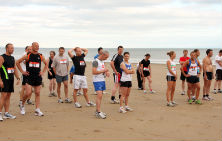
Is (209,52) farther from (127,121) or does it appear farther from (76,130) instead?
(76,130)

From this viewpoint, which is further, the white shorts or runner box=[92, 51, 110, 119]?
the white shorts

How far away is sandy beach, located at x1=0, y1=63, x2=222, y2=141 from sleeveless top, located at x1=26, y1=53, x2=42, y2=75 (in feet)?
4.23

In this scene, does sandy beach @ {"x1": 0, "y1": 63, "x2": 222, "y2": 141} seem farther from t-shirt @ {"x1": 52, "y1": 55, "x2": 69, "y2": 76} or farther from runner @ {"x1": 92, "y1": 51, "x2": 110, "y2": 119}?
t-shirt @ {"x1": 52, "y1": 55, "x2": 69, "y2": 76}

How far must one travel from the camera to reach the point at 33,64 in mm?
6652

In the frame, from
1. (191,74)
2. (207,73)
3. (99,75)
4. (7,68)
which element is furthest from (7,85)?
(207,73)

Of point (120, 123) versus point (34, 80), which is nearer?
point (120, 123)

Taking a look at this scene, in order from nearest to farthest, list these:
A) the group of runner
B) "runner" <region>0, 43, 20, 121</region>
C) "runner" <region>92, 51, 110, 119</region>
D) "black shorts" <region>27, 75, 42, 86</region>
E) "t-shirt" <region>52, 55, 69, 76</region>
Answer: "runner" <region>0, 43, 20, 121</region>
"runner" <region>92, 51, 110, 119</region>
"black shorts" <region>27, 75, 42, 86</region>
the group of runner
"t-shirt" <region>52, 55, 69, 76</region>

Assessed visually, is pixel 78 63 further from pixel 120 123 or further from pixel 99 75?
pixel 120 123

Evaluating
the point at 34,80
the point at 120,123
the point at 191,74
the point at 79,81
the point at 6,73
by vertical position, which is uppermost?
the point at 6,73

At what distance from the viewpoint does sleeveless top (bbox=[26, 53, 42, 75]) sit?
6.61 m

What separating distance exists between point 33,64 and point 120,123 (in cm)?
288

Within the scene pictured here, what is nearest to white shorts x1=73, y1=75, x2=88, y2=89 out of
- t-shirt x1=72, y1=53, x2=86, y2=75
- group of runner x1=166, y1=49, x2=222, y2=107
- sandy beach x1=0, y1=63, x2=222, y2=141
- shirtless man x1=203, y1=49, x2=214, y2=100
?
t-shirt x1=72, y1=53, x2=86, y2=75

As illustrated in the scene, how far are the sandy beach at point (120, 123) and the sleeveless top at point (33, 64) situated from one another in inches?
50.7

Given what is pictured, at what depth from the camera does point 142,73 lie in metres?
10.4
